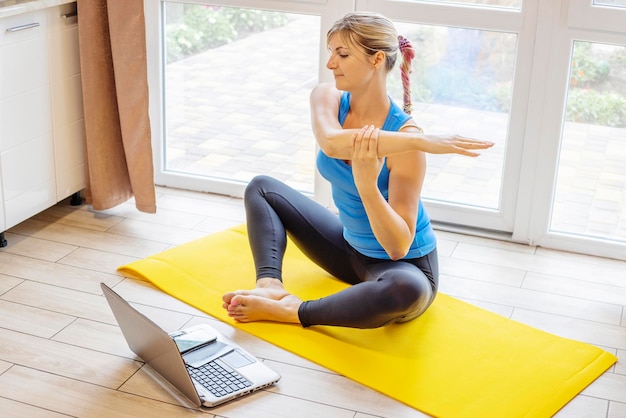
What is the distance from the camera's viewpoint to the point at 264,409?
6.83ft

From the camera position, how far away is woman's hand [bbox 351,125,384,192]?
2137 mm

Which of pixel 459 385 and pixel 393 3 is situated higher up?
pixel 393 3

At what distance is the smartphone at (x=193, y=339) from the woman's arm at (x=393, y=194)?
499mm

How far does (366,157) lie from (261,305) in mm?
543

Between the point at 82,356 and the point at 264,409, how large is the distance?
0.51 m

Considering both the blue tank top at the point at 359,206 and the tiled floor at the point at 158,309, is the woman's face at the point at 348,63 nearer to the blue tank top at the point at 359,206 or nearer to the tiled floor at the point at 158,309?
the blue tank top at the point at 359,206

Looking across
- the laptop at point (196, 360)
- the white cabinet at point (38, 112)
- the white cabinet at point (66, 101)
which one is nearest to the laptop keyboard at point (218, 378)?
the laptop at point (196, 360)

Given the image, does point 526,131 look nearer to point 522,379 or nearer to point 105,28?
point 522,379

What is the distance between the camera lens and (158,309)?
2539mm

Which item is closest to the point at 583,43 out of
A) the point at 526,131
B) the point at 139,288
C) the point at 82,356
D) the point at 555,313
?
the point at 526,131

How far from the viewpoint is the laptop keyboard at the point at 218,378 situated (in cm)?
212

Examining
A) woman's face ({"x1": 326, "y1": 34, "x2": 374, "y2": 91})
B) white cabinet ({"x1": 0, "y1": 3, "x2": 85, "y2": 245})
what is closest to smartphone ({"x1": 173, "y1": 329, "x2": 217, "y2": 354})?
woman's face ({"x1": 326, "y1": 34, "x2": 374, "y2": 91})

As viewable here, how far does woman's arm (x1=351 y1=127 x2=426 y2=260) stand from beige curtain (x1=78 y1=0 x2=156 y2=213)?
1.14 meters

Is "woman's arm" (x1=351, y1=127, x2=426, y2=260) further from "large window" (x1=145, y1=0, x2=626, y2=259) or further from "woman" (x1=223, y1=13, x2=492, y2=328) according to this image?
"large window" (x1=145, y1=0, x2=626, y2=259)
